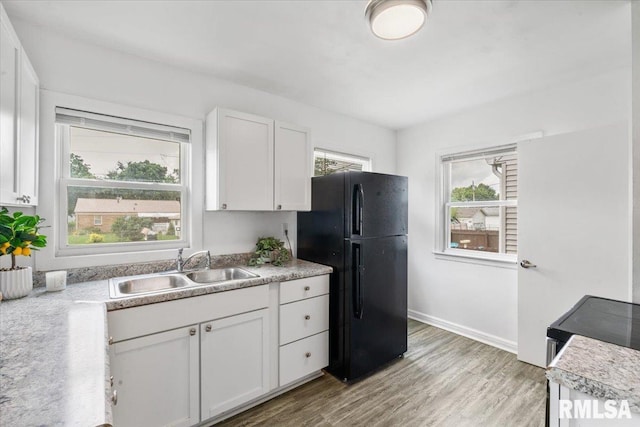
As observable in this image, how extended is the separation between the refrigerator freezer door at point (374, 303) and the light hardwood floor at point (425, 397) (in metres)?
0.16

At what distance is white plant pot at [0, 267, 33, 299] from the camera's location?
1.46 meters

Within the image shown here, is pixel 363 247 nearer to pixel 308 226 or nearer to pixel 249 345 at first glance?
pixel 308 226

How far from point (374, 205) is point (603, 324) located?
61.1 inches

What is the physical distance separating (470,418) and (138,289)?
2424 mm

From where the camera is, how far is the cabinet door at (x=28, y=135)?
1.45 meters

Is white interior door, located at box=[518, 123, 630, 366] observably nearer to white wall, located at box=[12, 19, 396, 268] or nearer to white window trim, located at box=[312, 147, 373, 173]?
white window trim, located at box=[312, 147, 373, 173]

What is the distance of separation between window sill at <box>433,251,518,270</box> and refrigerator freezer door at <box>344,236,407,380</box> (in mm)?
Result: 933

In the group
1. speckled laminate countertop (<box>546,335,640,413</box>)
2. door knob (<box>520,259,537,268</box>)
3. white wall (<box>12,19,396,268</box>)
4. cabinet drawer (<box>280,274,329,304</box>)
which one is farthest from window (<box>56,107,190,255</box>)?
door knob (<box>520,259,537,268</box>)

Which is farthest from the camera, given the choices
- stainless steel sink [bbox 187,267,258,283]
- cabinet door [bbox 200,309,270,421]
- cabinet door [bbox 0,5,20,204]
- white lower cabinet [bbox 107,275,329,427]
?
stainless steel sink [bbox 187,267,258,283]

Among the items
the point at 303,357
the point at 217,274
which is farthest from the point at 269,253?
the point at 303,357

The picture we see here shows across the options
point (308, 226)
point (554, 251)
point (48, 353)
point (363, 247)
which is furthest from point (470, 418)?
point (48, 353)

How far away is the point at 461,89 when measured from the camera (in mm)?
2648

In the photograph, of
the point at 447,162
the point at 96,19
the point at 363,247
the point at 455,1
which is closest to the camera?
the point at 455,1

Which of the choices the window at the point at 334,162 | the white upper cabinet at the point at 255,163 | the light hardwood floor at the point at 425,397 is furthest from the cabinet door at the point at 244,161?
the light hardwood floor at the point at 425,397
